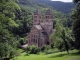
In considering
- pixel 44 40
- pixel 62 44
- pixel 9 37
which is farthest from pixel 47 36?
pixel 9 37

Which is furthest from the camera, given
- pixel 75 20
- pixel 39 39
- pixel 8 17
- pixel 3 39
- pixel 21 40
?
pixel 21 40

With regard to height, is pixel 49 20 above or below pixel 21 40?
above

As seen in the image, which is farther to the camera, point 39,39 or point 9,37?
point 39,39

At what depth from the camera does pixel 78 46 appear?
38781mm

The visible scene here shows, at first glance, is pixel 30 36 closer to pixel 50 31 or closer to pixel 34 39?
pixel 34 39

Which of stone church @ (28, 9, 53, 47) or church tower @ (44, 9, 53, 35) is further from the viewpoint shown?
church tower @ (44, 9, 53, 35)

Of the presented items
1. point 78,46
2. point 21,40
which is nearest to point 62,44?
point 78,46

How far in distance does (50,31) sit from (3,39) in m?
60.9

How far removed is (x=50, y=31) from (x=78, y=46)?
41.1 metres

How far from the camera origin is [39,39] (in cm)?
7706

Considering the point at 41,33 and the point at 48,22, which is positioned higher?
the point at 48,22

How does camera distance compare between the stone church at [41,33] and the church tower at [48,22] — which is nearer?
the stone church at [41,33]

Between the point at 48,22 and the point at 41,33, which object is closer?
the point at 41,33

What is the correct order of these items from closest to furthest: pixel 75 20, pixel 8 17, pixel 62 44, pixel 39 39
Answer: pixel 8 17 < pixel 75 20 < pixel 62 44 < pixel 39 39
